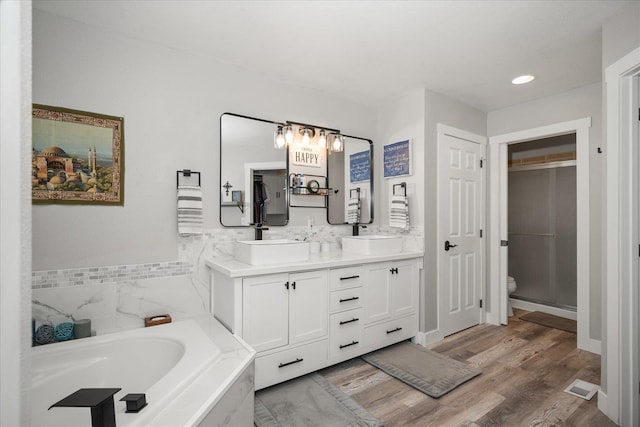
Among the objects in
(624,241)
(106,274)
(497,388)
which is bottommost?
(497,388)

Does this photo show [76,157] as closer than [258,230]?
Yes

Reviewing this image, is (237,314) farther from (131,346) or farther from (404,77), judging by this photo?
(404,77)

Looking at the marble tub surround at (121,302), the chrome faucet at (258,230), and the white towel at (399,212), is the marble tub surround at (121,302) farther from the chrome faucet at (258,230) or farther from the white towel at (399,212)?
the white towel at (399,212)

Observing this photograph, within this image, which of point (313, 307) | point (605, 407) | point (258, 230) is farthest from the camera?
point (258, 230)

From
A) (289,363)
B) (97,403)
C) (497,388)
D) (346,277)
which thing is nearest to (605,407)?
(497,388)

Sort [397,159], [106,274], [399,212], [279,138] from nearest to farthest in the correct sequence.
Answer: [106,274] < [279,138] < [399,212] < [397,159]

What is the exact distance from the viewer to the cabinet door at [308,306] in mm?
2268

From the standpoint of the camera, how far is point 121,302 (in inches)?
82.0

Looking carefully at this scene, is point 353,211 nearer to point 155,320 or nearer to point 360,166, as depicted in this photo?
point 360,166

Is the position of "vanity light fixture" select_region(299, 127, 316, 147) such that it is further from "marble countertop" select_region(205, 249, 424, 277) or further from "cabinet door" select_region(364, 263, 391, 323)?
"cabinet door" select_region(364, 263, 391, 323)

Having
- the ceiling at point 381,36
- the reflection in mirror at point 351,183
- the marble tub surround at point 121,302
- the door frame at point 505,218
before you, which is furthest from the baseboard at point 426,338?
the ceiling at point 381,36

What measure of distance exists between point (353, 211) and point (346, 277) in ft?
3.22

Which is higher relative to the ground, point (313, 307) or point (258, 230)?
point (258, 230)

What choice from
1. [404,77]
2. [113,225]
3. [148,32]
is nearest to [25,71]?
[113,225]
